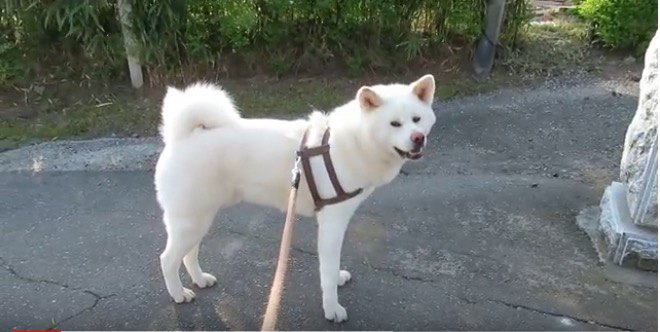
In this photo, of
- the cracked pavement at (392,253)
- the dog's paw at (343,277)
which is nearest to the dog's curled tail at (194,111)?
the cracked pavement at (392,253)

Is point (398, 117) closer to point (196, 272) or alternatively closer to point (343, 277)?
point (343, 277)

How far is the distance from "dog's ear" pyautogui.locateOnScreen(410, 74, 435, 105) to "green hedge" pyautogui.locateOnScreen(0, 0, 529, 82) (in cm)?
339

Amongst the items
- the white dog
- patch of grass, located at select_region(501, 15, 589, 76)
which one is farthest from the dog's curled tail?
patch of grass, located at select_region(501, 15, 589, 76)

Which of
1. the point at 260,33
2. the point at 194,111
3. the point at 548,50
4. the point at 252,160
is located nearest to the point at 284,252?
the point at 252,160

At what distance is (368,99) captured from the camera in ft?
8.66

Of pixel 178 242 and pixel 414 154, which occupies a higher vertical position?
pixel 414 154

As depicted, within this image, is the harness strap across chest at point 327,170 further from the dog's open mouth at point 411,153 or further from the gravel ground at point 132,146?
the gravel ground at point 132,146

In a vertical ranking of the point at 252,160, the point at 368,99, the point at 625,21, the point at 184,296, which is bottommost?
the point at 184,296

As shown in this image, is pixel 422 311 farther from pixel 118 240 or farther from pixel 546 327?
pixel 118 240

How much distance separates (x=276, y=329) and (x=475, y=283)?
3.88 feet

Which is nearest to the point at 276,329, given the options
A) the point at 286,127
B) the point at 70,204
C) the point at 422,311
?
the point at 422,311

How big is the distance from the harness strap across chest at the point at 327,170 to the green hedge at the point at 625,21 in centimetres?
462

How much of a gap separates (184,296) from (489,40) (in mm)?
4259

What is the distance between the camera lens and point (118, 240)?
3.89m
